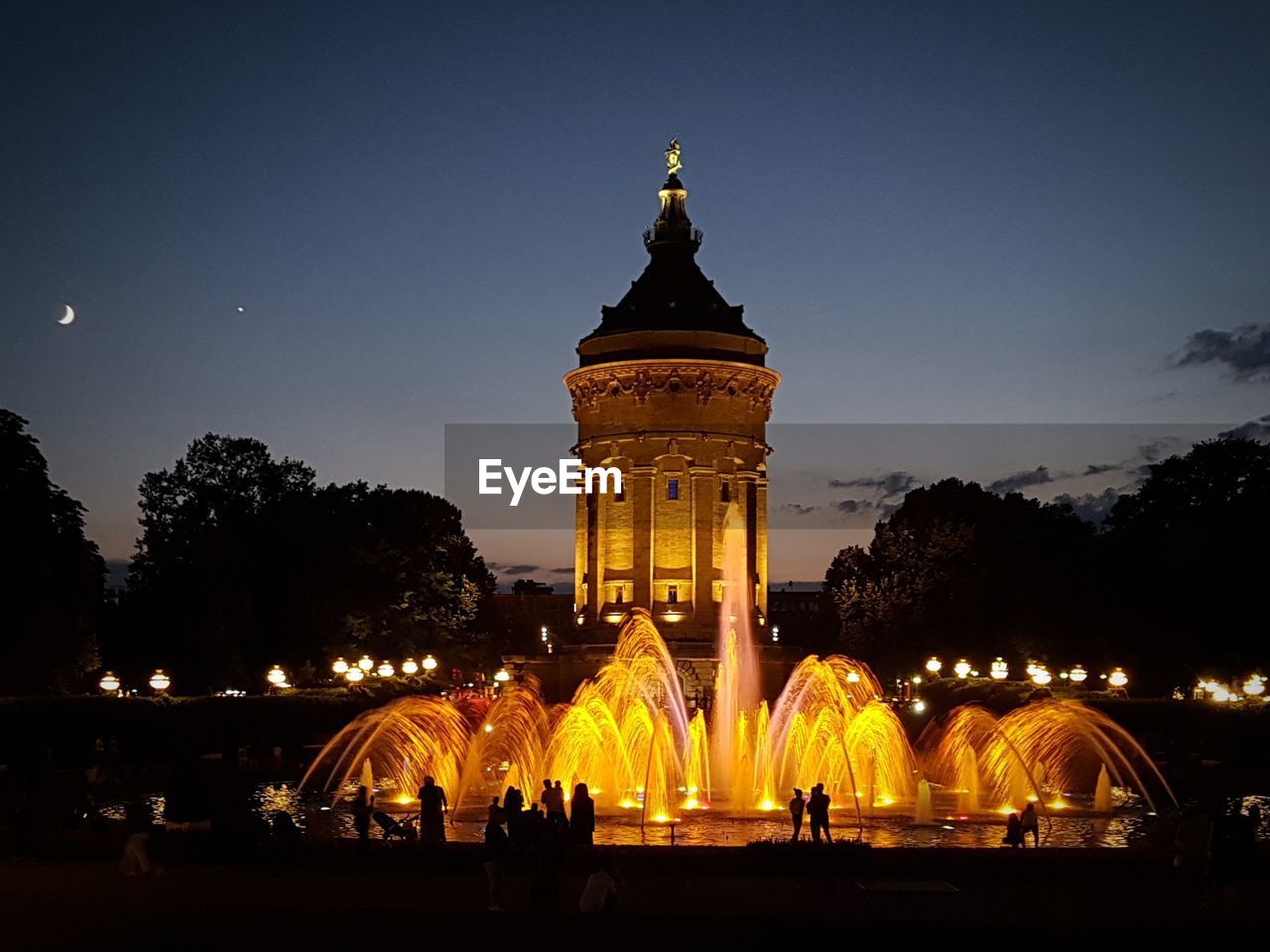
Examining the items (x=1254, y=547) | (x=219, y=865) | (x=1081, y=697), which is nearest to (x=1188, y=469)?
(x=1254, y=547)

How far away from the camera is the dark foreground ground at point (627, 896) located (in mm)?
17797

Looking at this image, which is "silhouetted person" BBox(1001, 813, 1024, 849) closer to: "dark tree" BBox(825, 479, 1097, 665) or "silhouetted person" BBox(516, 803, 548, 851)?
"silhouetted person" BBox(516, 803, 548, 851)

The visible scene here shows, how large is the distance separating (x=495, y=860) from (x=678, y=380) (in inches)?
2719

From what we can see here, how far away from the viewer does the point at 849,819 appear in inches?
1201

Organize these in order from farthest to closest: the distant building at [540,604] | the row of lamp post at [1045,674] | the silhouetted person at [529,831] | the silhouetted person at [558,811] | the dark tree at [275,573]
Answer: the distant building at [540,604], the dark tree at [275,573], the row of lamp post at [1045,674], the silhouetted person at [529,831], the silhouetted person at [558,811]

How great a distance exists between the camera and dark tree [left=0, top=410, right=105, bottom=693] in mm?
46562

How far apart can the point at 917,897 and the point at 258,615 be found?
50.6 m

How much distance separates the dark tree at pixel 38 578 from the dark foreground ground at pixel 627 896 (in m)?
25.3

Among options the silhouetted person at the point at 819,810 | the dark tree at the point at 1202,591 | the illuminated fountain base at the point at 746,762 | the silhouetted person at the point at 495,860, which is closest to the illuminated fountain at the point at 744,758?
the illuminated fountain base at the point at 746,762

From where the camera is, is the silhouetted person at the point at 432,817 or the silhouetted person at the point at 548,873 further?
the silhouetted person at the point at 432,817

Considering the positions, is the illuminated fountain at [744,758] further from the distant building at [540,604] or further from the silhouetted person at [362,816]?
the distant building at [540,604]

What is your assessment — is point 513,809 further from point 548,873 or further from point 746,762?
point 746,762

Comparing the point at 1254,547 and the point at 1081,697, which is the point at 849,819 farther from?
the point at 1254,547

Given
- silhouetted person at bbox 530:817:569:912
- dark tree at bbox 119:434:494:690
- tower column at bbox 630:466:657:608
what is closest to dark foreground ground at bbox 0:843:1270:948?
silhouetted person at bbox 530:817:569:912
